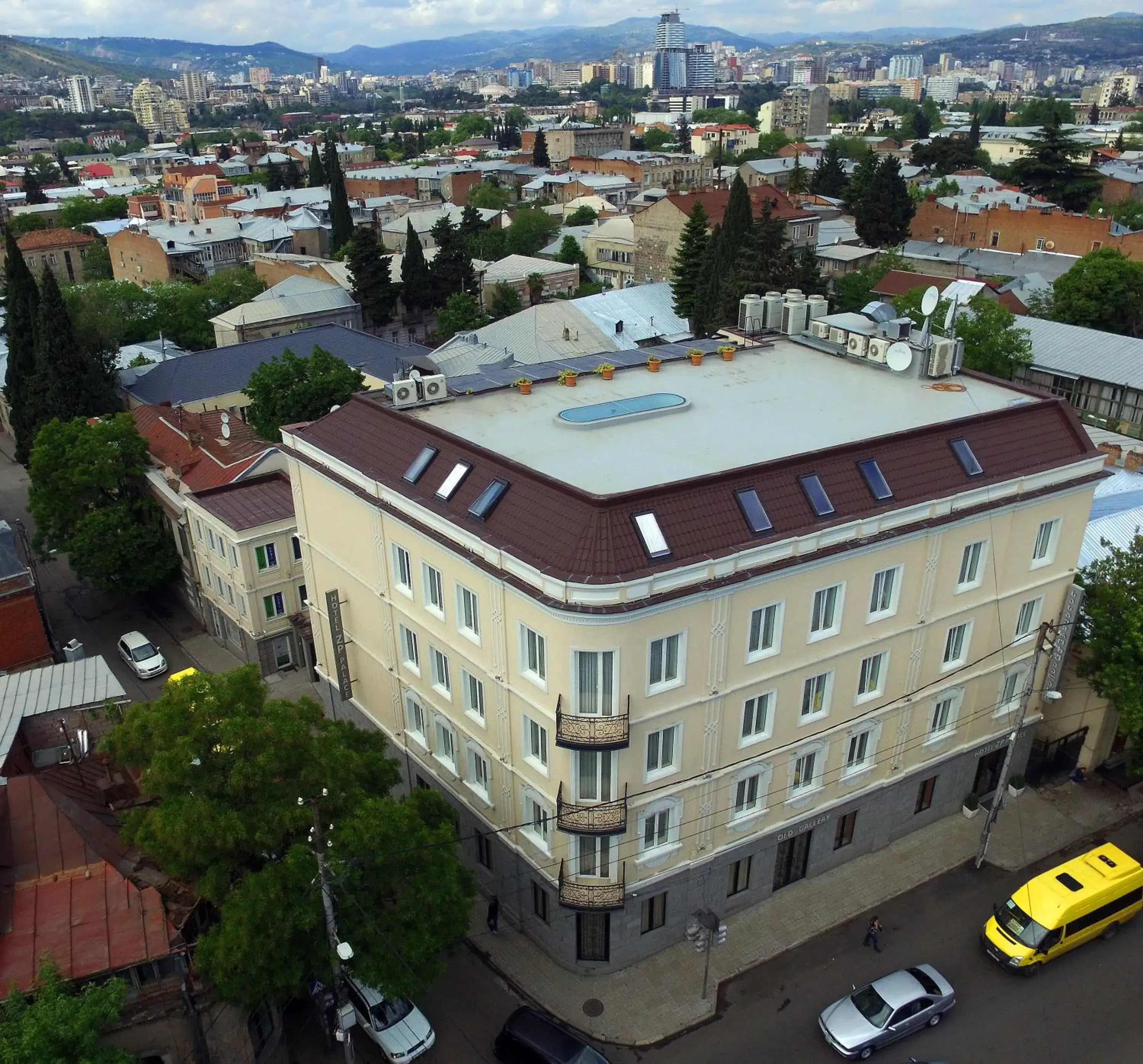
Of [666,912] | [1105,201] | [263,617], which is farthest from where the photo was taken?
[1105,201]

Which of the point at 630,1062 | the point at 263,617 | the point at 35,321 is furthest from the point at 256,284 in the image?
the point at 630,1062

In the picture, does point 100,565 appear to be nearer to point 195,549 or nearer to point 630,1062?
point 195,549

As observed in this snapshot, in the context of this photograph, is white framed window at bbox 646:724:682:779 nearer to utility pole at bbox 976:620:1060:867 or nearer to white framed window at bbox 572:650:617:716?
white framed window at bbox 572:650:617:716

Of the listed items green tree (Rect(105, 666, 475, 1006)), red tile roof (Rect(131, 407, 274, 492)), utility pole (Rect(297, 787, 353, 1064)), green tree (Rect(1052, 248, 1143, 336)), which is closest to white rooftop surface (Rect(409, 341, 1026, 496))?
green tree (Rect(105, 666, 475, 1006))

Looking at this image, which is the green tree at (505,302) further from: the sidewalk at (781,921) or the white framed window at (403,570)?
the sidewalk at (781,921)

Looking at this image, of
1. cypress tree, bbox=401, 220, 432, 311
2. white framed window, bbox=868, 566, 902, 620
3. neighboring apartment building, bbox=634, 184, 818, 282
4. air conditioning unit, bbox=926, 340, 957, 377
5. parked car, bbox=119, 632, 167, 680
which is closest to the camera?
white framed window, bbox=868, 566, 902, 620

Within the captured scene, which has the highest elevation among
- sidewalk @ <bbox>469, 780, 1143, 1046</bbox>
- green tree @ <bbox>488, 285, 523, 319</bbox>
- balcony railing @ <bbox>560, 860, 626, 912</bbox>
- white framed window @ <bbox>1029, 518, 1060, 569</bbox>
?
white framed window @ <bbox>1029, 518, 1060, 569</bbox>

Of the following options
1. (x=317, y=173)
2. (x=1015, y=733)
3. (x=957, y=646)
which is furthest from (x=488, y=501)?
(x=317, y=173)
